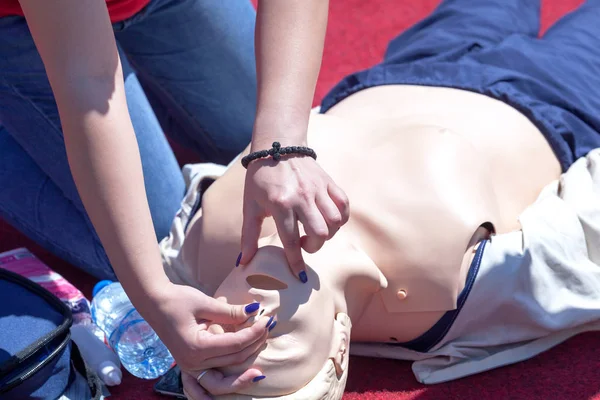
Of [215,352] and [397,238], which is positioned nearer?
[215,352]

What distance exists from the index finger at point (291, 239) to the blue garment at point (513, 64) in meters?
0.70

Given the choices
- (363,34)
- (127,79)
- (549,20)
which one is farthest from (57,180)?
(549,20)

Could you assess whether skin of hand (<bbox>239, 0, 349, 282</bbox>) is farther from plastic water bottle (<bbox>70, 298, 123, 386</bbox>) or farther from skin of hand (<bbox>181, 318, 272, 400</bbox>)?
plastic water bottle (<bbox>70, 298, 123, 386</bbox>)

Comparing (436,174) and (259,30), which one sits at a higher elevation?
(259,30)

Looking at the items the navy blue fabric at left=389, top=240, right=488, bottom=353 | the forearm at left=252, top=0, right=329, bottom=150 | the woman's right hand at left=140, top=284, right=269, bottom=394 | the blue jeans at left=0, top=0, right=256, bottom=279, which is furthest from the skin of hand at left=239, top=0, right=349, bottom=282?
the blue jeans at left=0, top=0, right=256, bottom=279

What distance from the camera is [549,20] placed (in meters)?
2.55

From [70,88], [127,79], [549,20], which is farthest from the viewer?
[549,20]

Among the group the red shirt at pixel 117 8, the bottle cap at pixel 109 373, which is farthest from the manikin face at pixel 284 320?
the red shirt at pixel 117 8

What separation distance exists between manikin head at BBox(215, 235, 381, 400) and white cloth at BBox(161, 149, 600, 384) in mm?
309

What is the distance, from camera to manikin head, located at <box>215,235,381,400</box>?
111cm

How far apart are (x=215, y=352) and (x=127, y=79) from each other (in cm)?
88

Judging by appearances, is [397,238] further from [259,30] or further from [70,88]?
[70,88]

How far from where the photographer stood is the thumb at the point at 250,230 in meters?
1.12

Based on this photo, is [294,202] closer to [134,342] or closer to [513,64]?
[134,342]
